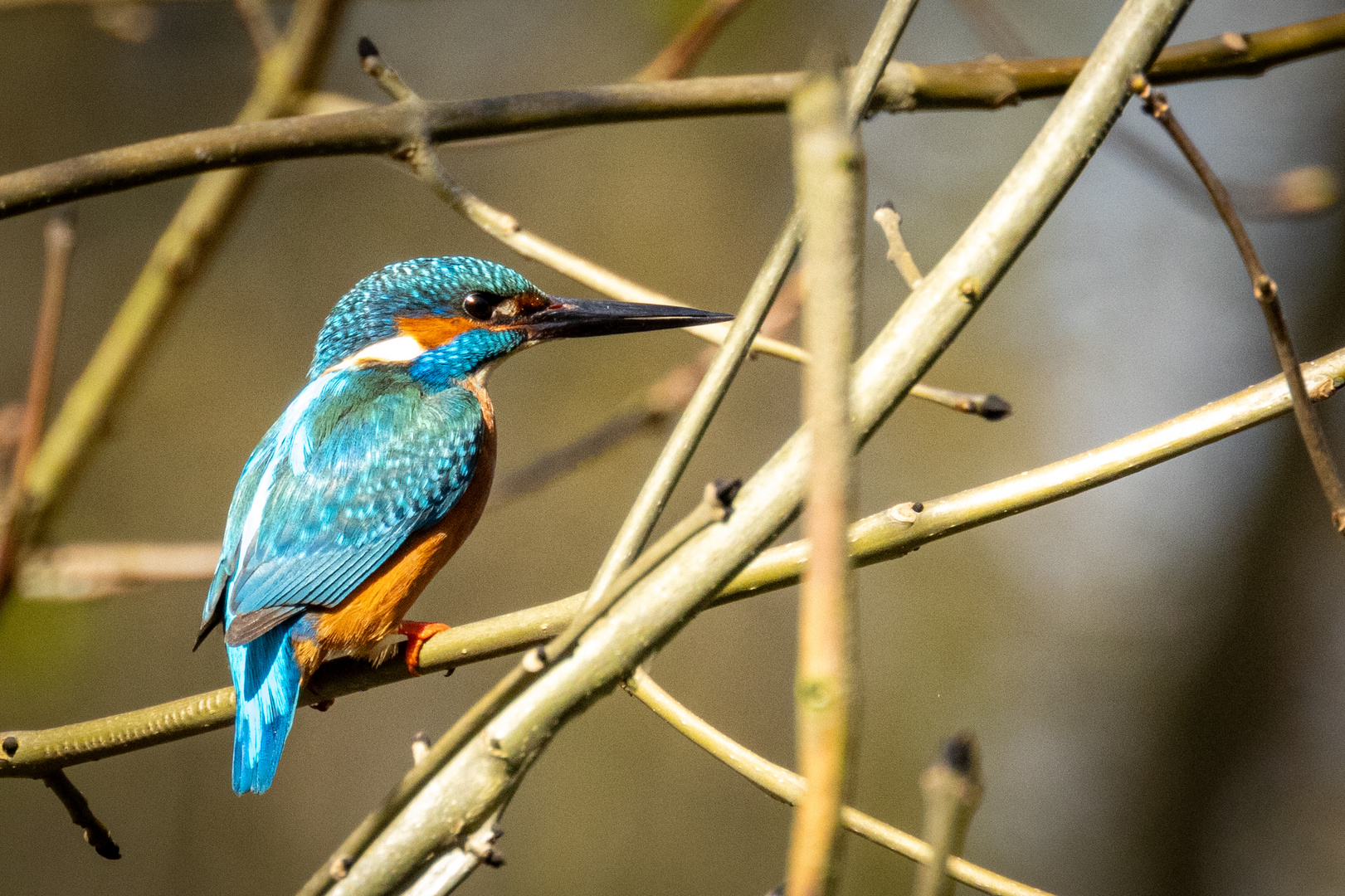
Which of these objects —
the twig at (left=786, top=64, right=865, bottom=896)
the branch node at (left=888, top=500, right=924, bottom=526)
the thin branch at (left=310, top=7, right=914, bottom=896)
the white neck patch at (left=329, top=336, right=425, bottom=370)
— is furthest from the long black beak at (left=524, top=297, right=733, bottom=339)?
the twig at (left=786, top=64, right=865, bottom=896)

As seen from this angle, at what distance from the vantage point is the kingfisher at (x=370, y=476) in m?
2.06

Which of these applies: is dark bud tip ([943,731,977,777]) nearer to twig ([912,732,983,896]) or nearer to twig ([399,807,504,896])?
twig ([912,732,983,896])

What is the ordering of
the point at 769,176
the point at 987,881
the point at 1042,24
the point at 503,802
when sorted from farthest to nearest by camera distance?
the point at 769,176 < the point at 1042,24 < the point at 987,881 < the point at 503,802

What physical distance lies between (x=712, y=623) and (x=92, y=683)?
3.05 meters

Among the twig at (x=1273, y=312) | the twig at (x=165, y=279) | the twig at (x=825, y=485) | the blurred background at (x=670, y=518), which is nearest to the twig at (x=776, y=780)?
the twig at (x=1273, y=312)

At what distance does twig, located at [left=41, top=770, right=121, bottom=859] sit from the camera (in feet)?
4.90

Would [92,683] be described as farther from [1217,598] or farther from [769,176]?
[1217,598]

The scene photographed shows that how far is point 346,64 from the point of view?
6.08 m

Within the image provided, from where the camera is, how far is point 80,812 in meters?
1.54

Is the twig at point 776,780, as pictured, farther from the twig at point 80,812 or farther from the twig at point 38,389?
the twig at point 38,389

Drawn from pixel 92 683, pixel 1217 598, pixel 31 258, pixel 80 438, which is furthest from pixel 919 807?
pixel 31 258

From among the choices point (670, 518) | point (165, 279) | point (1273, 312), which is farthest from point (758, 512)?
point (670, 518)

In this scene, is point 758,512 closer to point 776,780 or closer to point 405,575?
point 776,780

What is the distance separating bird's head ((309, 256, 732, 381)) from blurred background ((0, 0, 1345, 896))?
2842 millimetres
